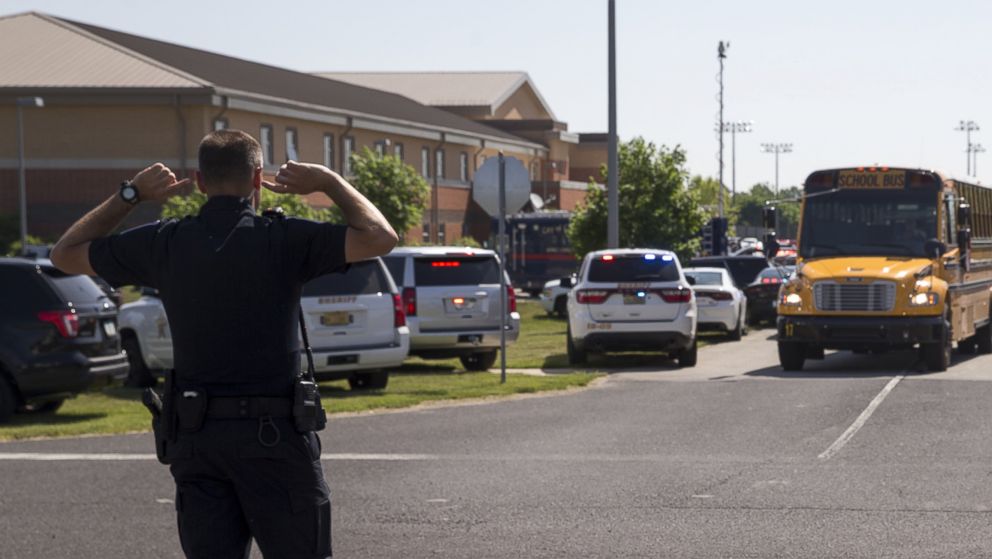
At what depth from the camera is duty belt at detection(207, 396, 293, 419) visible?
5145 millimetres

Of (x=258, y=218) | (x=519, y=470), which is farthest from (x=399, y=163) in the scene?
(x=258, y=218)

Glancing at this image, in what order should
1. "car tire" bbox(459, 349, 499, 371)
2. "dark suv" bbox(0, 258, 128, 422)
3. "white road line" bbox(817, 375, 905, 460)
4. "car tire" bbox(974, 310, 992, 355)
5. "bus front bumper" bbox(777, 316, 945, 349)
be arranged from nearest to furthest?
"white road line" bbox(817, 375, 905, 460) < "dark suv" bbox(0, 258, 128, 422) < "bus front bumper" bbox(777, 316, 945, 349) < "car tire" bbox(459, 349, 499, 371) < "car tire" bbox(974, 310, 992, 355)

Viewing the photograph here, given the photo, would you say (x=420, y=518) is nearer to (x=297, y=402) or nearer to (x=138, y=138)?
(x=297, y=402)

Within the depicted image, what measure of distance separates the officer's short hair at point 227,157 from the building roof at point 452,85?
3619 inches

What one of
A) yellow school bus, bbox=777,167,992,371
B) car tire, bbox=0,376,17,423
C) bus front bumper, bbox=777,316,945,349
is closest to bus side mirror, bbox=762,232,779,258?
yellow school bus, bbox=777,167,992,371

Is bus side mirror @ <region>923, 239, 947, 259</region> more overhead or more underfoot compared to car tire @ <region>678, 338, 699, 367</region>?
more overhead

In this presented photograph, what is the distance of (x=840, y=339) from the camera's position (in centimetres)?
2278

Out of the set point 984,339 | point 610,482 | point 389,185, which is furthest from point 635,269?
point 389,185

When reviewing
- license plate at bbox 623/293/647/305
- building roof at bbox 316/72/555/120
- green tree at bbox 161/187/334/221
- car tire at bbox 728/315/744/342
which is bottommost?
car tire at bbox 728/315/744/342

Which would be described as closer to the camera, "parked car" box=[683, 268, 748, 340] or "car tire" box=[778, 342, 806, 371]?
"car tire" box=[778, 342, 806, 371]

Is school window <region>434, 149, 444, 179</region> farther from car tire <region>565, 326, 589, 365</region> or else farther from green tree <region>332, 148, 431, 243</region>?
car tire <region>565, 326, 589, 365</region>

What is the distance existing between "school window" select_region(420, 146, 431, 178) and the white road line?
54338 mm

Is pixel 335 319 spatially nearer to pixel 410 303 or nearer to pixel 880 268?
pixel 410 303

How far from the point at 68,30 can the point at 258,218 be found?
2301 inches
